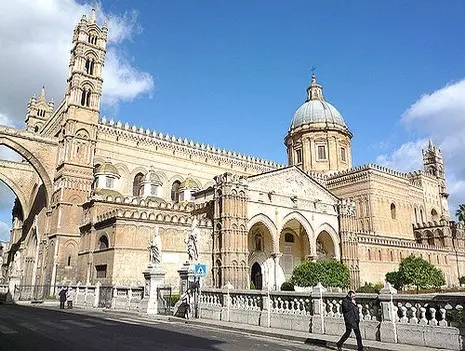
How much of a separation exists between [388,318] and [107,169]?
1314 inches

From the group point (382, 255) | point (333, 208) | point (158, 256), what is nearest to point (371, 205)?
point (382, 255)

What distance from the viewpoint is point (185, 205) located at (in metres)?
38.7

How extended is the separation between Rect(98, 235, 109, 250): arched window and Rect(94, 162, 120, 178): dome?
905cm

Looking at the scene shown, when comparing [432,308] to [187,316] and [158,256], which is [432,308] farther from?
[158,256]

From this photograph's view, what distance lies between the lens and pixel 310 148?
57.1 m

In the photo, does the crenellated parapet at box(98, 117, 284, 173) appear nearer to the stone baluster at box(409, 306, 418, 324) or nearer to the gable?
the gable

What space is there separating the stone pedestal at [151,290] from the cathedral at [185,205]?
886cm

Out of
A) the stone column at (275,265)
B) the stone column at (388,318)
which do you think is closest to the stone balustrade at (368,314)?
the stone column at (388,318)

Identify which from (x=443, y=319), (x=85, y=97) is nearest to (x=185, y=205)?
(x=85, y=97)

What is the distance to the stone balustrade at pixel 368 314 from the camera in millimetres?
10539

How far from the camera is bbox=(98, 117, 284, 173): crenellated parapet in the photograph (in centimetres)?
4406

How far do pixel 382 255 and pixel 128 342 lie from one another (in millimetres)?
40455

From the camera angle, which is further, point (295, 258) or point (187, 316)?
point (295, 258)

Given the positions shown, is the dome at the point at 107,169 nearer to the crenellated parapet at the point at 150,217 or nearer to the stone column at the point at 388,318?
the crenellated parapet at the point at 150,217
